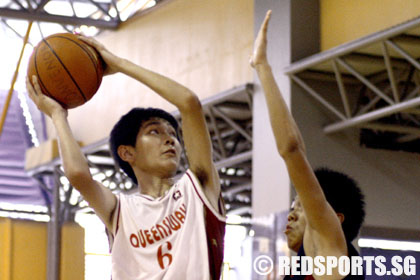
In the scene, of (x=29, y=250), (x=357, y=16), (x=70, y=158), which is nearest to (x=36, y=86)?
(x=70, y=158)

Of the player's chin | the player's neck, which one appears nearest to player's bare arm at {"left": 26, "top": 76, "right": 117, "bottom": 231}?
the player's neck

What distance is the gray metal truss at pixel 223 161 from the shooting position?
12.9 metres

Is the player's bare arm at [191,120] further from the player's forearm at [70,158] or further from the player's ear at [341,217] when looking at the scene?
the player's ear at [341,217]

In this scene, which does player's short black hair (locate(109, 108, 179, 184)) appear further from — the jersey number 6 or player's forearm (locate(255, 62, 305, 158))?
player's forearm (locate(255, 62, 305, 158))

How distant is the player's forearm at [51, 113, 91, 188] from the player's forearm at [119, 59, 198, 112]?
33cm

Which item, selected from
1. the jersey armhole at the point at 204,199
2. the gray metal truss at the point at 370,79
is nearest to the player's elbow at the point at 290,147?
the jersey armhole at the point at 204,199

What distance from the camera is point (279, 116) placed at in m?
3.19

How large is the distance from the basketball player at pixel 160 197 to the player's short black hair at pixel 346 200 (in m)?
0.46

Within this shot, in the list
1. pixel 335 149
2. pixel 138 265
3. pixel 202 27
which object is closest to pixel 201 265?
pixel 138 265

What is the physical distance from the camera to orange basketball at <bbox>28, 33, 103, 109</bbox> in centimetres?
391

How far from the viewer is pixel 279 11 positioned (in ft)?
36.2

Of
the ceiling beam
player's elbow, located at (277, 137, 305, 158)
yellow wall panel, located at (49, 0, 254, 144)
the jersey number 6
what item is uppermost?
the ceiling beam

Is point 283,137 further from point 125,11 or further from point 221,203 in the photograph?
point 125,11

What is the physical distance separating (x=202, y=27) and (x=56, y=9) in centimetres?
547
